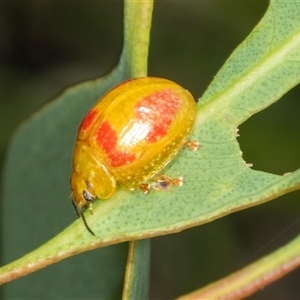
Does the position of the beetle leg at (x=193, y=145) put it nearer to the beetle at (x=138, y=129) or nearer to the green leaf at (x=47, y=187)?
the beetle at (x=138, y=129)

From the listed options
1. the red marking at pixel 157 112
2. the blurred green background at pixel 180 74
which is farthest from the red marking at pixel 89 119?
the blurred green background at pixel 180 74

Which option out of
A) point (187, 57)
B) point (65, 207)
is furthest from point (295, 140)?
point (65, 207)

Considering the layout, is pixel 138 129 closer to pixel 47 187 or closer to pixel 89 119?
pixel 89 119

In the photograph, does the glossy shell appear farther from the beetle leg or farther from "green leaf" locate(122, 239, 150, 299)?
"green leaf" locate(122, 239, 150, 299)

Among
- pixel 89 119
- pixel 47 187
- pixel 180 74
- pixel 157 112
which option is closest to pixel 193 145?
pixel 157 112

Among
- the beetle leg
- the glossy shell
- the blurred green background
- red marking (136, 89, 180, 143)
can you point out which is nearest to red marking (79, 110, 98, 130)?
the glossy shell
